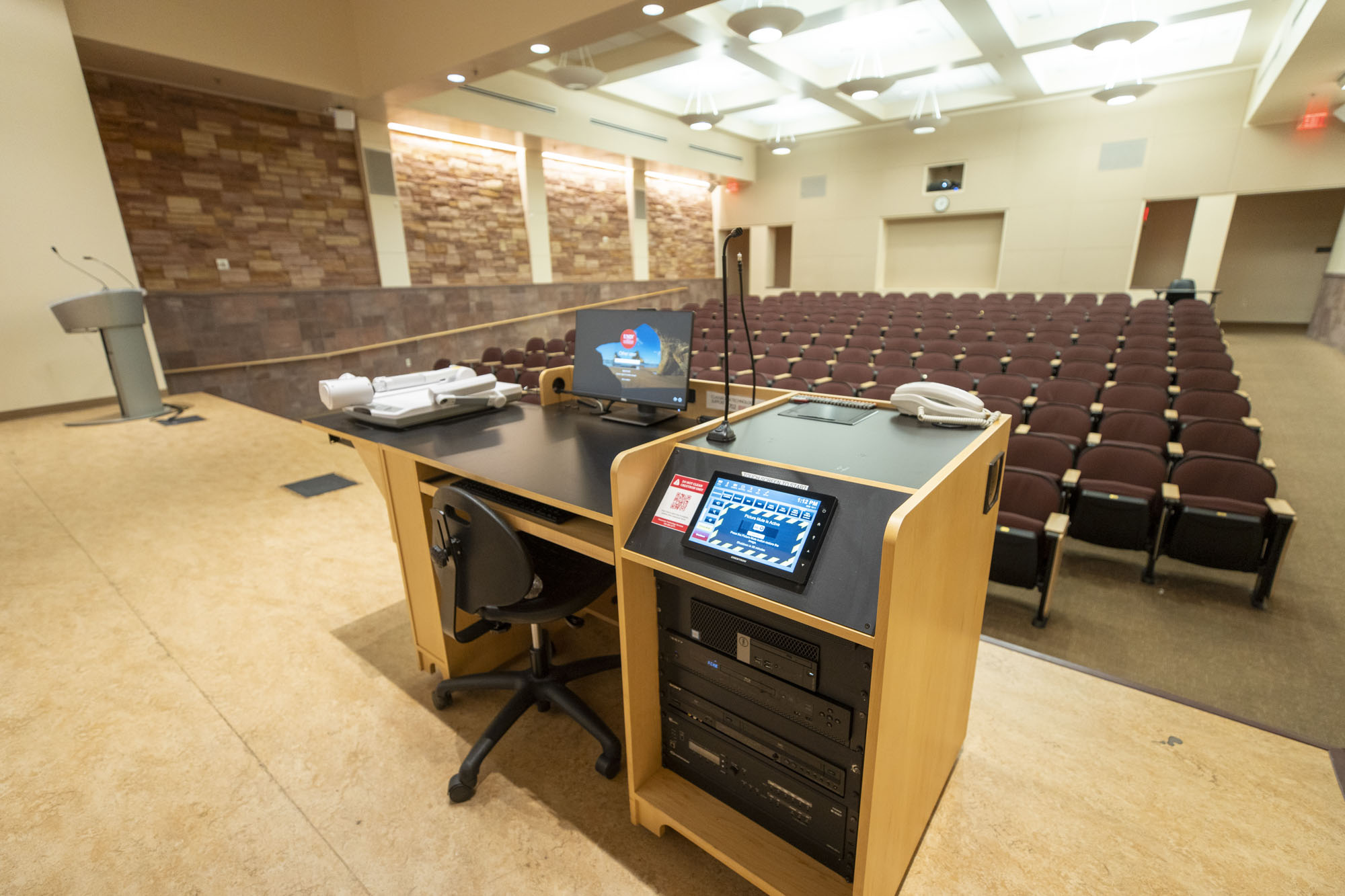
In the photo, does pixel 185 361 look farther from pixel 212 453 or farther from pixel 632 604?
pixel 632 604

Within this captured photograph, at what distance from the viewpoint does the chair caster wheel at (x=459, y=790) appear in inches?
61.6

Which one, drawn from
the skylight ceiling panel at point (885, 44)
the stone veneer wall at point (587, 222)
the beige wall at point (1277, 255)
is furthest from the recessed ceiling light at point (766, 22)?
the beige wall at point (1277, 255)

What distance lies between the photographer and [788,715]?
1238mm

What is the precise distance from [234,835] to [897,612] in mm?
1692

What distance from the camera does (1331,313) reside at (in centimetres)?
837

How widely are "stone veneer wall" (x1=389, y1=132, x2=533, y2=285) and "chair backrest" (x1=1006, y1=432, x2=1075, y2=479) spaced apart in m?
8.12

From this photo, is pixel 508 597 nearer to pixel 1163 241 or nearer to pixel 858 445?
pixel 858 445

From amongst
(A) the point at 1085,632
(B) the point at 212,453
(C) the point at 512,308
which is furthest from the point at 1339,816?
(C) the point at 512,308

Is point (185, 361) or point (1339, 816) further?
point (185, 361)

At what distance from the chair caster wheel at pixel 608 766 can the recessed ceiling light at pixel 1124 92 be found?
1046 centimetres

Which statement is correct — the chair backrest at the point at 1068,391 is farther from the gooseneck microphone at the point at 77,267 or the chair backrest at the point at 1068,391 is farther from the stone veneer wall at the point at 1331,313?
the gooseneck microphone at the point at 77,267

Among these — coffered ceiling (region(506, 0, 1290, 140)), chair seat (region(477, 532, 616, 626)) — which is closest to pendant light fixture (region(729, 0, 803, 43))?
coffered ceiling (region(506, 0, 1290, 140))

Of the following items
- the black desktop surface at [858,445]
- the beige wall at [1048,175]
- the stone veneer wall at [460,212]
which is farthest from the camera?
the beige wall at [1048,175]

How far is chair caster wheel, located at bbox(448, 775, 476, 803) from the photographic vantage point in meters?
1.56
